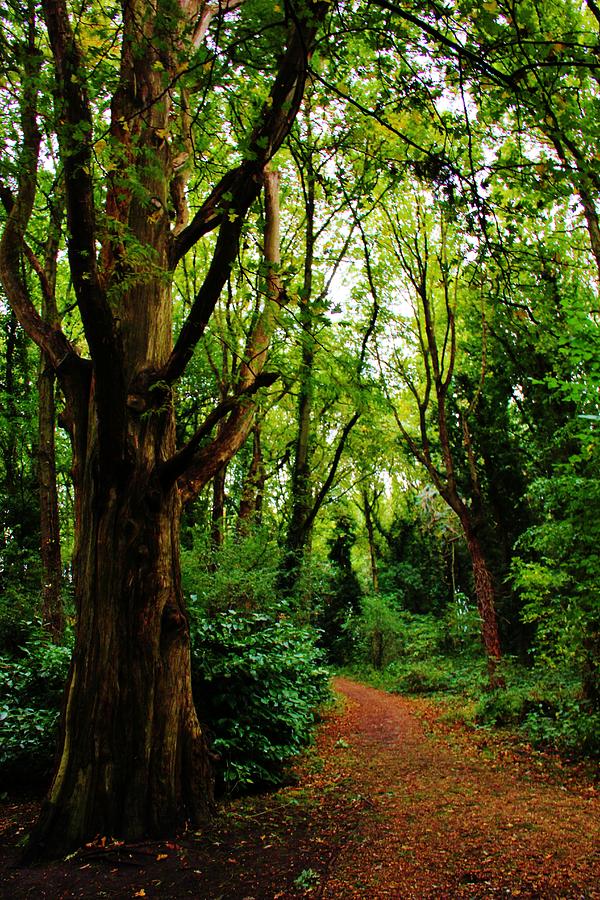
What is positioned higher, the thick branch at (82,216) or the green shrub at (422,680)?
the thick branch at (82,216)

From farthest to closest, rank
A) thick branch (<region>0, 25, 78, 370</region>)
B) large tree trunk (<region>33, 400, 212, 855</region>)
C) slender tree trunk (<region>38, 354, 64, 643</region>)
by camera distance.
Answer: slender tree trunk (<region>38, 354, 64, 643</region>), thick branch (<region>0, 25, 78, 370</region>), large tree trunk (<region>33, 400, 212, 855</region>)

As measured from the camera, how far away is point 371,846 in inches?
156

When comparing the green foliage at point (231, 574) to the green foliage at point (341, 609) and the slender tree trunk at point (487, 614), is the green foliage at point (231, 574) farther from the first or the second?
the green foliage at point (341, 609)

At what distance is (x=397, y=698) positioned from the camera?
1351cm

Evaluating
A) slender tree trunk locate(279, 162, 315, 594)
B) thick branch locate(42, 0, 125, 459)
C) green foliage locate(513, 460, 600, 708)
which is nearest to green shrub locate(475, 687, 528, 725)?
green foliage locate(513, 460, 600, 708)

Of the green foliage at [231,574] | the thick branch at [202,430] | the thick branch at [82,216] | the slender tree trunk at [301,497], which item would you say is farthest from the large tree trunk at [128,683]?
the slender tree trunk at [301,497]

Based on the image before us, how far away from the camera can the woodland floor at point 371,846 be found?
332 cm

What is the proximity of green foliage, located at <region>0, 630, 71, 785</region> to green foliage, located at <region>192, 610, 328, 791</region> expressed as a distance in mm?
1594

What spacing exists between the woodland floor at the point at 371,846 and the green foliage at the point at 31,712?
0.35 metres

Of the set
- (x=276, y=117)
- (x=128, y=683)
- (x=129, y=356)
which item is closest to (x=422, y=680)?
(x=128, y=683)

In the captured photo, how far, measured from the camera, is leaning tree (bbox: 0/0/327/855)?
11.2 ft

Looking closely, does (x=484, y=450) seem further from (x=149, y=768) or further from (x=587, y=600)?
(x=149, y=768)

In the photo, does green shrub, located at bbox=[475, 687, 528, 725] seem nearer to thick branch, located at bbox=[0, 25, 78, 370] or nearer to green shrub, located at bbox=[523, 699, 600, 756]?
green shrub, located at bbox=[523, 699, 600, 756]

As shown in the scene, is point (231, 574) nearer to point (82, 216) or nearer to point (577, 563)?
point (577, 563)
